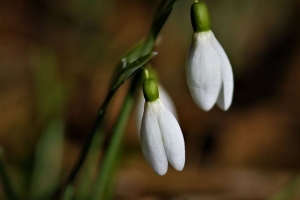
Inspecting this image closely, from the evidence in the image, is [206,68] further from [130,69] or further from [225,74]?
[130,69]

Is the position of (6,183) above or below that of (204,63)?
below

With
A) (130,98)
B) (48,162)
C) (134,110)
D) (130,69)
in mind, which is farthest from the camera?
(134,110)

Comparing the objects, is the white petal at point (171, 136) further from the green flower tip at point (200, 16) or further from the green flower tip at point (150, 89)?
the green flower tip at point (200, 16)

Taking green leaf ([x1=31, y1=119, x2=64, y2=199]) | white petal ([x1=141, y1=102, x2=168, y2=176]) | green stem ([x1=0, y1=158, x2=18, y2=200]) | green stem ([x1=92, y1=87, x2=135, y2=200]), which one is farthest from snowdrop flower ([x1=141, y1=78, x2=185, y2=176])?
green leaf ([x1=31, y1=119, x2=64, y2=199])

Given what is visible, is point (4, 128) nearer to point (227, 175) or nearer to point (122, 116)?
point (227, 175)

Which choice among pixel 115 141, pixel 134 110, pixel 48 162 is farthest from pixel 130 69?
pixel 134 110

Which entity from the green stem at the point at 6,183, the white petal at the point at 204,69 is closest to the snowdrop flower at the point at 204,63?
the white petal at the point at 204,69

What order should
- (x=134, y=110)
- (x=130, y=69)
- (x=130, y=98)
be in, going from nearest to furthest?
(x=130, y=69), (x=130, y=98), (x=134, y=110)
